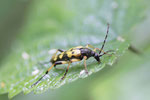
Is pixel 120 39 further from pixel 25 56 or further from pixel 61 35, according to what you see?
pixel 25 56

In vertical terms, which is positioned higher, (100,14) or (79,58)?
(100,14)

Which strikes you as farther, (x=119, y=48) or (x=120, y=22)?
(x=120, y=22)

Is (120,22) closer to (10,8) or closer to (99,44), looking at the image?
(99,44)

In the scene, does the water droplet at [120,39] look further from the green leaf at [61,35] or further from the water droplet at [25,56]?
the water droplet at [25,56]

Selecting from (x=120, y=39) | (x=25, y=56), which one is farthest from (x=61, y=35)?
(x=120, y=39)

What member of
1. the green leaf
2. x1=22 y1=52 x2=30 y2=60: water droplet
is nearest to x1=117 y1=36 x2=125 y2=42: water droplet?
the green leaf

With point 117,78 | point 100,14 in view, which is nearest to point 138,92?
point 117,78

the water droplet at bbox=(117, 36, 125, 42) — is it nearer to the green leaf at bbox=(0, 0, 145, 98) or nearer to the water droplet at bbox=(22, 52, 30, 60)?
the green leaf at bbox=(0, 0, 145, 98)

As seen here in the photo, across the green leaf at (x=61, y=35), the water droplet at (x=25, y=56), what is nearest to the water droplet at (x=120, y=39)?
the green leaf at (x=61, y=35)
